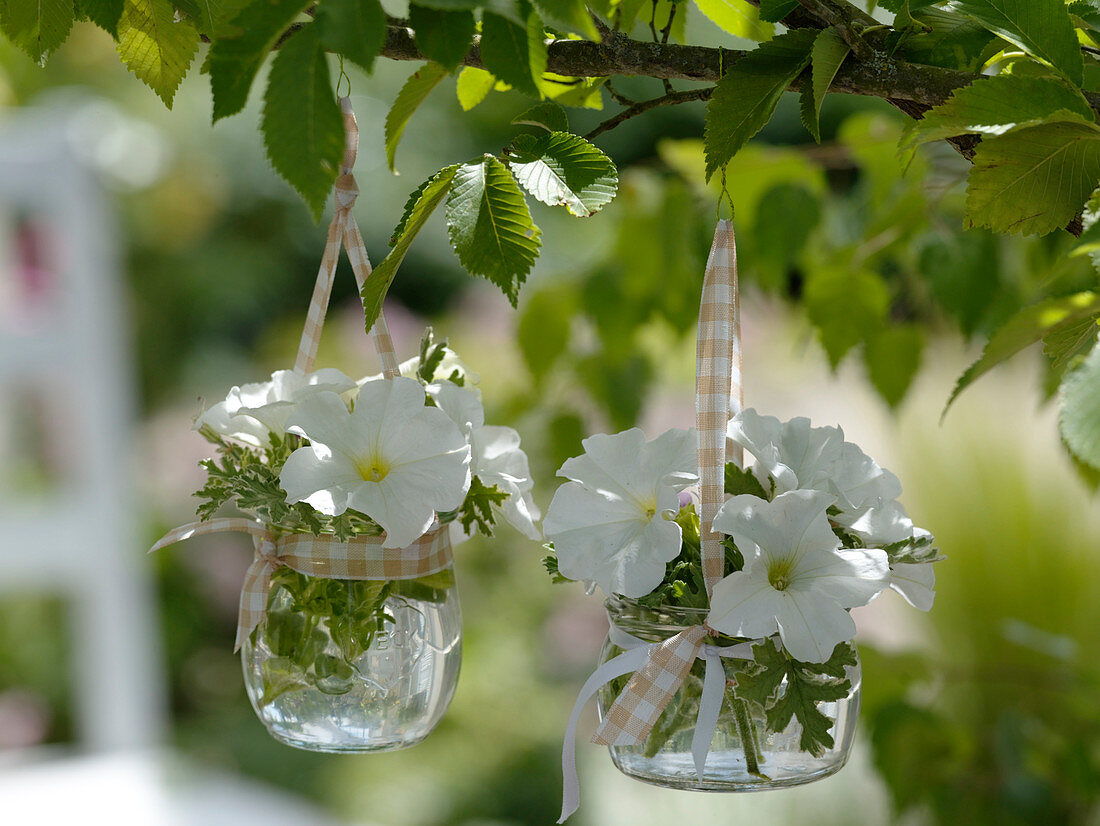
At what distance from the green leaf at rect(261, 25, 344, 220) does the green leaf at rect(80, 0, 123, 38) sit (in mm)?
122

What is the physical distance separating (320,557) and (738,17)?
275 millimetres

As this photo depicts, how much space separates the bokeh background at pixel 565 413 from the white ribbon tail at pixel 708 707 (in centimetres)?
14

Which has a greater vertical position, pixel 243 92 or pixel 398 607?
pixel 243 92

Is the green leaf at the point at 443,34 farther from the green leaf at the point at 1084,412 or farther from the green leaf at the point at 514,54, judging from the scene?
the green leaf at the point at 1084,412

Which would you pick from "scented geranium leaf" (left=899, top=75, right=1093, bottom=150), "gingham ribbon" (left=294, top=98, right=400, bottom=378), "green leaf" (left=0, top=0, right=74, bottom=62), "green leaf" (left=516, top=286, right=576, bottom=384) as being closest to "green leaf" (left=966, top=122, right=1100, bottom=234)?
"scented geranium leaf" (left=899, top=75, right=1093, bottom=150)

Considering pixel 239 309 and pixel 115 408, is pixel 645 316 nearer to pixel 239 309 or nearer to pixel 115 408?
pixel 115 408

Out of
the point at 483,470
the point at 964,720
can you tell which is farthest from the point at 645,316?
the point at 964,720

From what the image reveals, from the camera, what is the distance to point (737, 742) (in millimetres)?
369

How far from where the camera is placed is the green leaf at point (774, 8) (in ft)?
1.15

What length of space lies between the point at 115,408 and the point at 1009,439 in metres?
1.65

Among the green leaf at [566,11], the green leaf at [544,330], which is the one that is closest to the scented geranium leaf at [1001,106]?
the green leaf at [566,11]

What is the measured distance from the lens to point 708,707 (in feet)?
1.13

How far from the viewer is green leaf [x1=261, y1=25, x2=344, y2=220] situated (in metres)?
0.27

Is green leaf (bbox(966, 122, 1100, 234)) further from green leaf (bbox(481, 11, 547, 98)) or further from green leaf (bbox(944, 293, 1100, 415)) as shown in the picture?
green leaf (bbox(481, 11, 547, 98))
